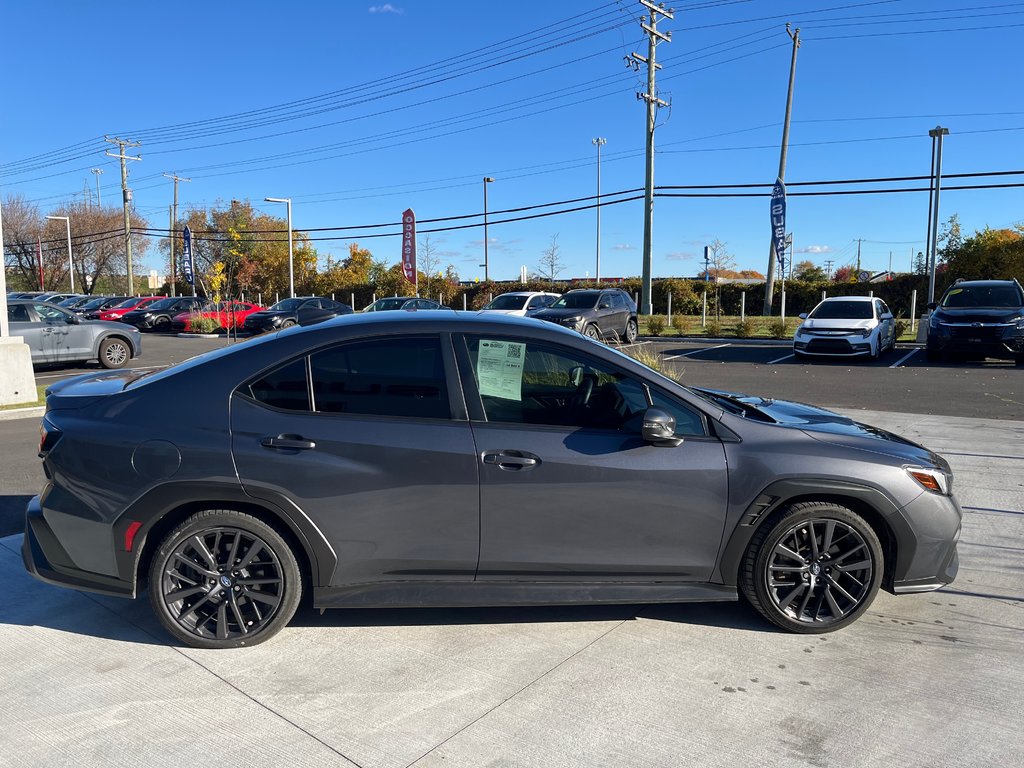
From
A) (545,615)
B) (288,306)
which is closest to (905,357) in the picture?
(545,615)

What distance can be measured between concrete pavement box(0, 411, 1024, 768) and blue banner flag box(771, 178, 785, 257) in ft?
90.9

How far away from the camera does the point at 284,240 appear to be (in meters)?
58.8

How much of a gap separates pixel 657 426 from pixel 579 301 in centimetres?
1798

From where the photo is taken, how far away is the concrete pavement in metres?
2.89

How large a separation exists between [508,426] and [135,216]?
76.0m

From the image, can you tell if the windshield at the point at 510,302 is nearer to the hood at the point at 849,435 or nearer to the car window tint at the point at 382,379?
the hood at the point at 849,435

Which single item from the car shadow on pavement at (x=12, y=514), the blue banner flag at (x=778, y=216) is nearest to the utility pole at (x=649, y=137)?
the blue banner flag at (x=778, y=216)

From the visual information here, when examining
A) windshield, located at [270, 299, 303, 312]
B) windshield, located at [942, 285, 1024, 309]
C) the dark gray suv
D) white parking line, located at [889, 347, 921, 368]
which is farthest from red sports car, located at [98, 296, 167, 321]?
the dark gray suv

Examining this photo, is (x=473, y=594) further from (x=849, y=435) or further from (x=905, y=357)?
(x=905, y=357)

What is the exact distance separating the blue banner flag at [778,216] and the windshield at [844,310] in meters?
11.5

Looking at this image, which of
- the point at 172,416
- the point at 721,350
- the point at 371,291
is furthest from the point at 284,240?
the point at 172,416

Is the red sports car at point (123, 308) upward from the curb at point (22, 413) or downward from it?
upward

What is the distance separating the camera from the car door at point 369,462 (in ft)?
11.7

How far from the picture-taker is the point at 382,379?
3.74 metres
